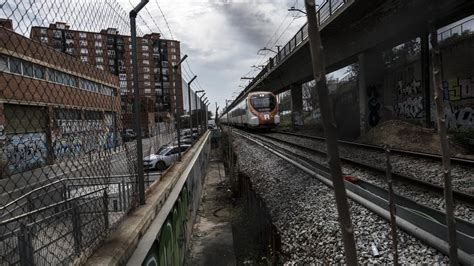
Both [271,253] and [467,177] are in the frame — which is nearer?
[271,253]

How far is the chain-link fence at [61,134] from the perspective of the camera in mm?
2445

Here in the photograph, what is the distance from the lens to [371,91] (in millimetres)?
27016

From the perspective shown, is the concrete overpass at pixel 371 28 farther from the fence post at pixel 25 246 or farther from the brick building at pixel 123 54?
the fence post at pixel 25 246

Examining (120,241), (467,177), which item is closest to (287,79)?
(467,177)

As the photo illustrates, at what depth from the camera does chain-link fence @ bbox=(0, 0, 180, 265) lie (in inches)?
96.3

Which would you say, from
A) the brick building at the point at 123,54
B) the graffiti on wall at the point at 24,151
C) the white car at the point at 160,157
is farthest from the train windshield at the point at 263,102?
the graffiti on wall at the point at 24,151

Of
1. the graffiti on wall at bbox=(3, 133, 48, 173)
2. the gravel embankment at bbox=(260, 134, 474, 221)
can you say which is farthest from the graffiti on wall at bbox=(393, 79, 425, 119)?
the graffiti on wall at bbox=(3, 133, 48, 173)

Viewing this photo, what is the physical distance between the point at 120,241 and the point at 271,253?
4.22m

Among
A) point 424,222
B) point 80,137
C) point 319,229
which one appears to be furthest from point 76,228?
point 424,222

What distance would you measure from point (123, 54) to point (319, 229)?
176 inches

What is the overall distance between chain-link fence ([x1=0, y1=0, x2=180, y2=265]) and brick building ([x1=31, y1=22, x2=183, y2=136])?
0.05ft

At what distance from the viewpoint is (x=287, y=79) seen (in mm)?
46281

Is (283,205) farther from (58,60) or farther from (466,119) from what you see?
(466,119)

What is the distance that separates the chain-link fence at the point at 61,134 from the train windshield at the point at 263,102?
98.8ft
